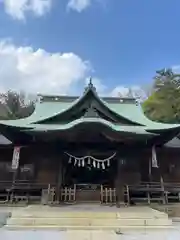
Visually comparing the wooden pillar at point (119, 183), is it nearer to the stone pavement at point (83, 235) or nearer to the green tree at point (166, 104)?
the stone pavement at point (83, 235)

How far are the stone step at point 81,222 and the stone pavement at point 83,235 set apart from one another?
93cm

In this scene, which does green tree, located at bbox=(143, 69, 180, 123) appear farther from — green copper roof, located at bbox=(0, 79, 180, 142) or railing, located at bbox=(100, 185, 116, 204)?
railing, located at bbox=(100, 185, 116, 204)

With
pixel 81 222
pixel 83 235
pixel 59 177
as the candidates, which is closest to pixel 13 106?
pixel 59 177

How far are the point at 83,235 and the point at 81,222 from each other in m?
1.49

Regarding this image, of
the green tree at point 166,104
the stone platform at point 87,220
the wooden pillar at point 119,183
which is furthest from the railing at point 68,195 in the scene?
the green tree at point 166,104

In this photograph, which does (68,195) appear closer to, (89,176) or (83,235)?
(89,176)

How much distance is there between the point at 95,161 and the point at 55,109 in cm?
655

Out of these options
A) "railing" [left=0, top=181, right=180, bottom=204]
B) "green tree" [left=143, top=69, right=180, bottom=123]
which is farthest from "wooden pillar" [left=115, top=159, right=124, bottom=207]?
"green tree" [left=143, top=69, right=180, bottom=123]

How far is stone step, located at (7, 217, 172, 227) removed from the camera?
866 centimetres

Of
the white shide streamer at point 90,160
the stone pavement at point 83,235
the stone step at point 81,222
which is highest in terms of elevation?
the white shide streamer at point 90,160

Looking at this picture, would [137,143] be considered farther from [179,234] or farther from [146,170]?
[179,234]

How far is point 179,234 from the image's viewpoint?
7.58 m

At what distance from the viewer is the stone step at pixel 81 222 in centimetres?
866

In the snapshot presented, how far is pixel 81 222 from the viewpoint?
8727 millimetres
